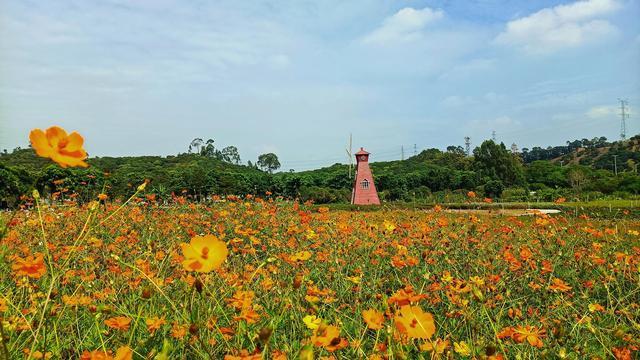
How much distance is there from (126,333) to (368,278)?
1.58 meters

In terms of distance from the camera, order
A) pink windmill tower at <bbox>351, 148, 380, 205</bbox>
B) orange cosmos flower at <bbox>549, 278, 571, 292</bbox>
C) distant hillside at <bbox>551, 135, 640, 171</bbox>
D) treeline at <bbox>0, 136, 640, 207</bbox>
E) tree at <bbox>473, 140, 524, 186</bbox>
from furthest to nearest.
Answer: distant hillside at <bbox>551, 135, 640, 171</bbox> → tree at <bbox>473, 140, 524, 186</bbox> → pink windmill tower at <bbox>351, 148, 380, 205</bbox> → treeline at <bbox>0, 136, 640, 207</bbox> → orange cosmos flower at <bbox>549, 278, 571, 292</bbox>

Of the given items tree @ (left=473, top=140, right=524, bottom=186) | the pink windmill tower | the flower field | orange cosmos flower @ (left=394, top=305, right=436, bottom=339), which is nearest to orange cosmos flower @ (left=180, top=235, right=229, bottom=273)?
the flower field

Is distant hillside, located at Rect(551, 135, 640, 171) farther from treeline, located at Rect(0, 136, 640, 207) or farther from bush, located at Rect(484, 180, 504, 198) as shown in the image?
bush, located at Rect(484, 180, 504, 198)

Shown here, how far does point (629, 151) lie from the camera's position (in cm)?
5425

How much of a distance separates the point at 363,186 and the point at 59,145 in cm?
2323

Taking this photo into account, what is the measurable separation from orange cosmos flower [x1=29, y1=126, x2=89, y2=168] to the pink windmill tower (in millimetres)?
22972

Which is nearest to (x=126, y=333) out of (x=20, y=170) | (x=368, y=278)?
(x=368, y=278)

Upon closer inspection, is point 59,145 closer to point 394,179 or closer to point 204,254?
point 204,254

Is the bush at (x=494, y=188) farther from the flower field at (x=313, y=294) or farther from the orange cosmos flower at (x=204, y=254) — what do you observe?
the orange cosmos flower at (x=204, y=254)

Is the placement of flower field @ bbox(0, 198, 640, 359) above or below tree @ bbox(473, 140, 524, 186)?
below

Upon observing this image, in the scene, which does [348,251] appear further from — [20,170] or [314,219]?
[20,170]

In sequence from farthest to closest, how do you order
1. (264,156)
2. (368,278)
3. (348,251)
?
(264,156) < (348,251) < (368,278)

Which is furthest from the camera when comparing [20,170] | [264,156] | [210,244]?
[264,156]

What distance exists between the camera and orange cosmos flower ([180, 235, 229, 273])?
2.73ft
